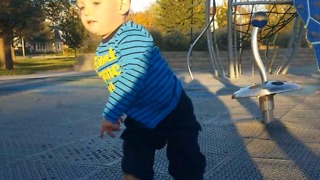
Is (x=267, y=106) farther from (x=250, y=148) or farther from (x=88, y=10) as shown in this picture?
(x=88, y=10)

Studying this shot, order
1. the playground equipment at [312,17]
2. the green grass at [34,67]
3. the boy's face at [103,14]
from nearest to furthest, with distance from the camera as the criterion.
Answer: the boy's face at [103,14] < the playground equipment at [312,17] < the green grass at [34,67]

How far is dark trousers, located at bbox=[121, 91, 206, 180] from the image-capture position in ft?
8.22

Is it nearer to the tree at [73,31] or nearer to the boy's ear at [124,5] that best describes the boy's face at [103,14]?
the boy's ear at [124,5]

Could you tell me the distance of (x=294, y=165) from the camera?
144 inches

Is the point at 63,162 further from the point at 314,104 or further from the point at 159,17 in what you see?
the point at 159,17

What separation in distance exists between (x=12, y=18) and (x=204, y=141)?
20.7 metres

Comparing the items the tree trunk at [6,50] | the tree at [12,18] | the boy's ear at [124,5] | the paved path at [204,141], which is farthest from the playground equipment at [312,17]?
the tree trunk at [6,50]

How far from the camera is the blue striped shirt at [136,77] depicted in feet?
7.43

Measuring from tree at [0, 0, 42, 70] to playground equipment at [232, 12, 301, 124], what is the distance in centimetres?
1898

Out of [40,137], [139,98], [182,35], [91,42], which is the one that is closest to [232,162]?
[139,98]

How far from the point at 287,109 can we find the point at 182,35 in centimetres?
1565

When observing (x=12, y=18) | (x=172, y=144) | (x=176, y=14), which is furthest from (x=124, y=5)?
(x=176, y=14)

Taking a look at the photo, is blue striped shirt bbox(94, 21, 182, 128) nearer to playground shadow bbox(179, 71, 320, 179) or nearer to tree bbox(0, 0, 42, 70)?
playground shadow bbox(179, 71, 320, 179)

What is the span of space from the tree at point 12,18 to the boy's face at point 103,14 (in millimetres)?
20869
